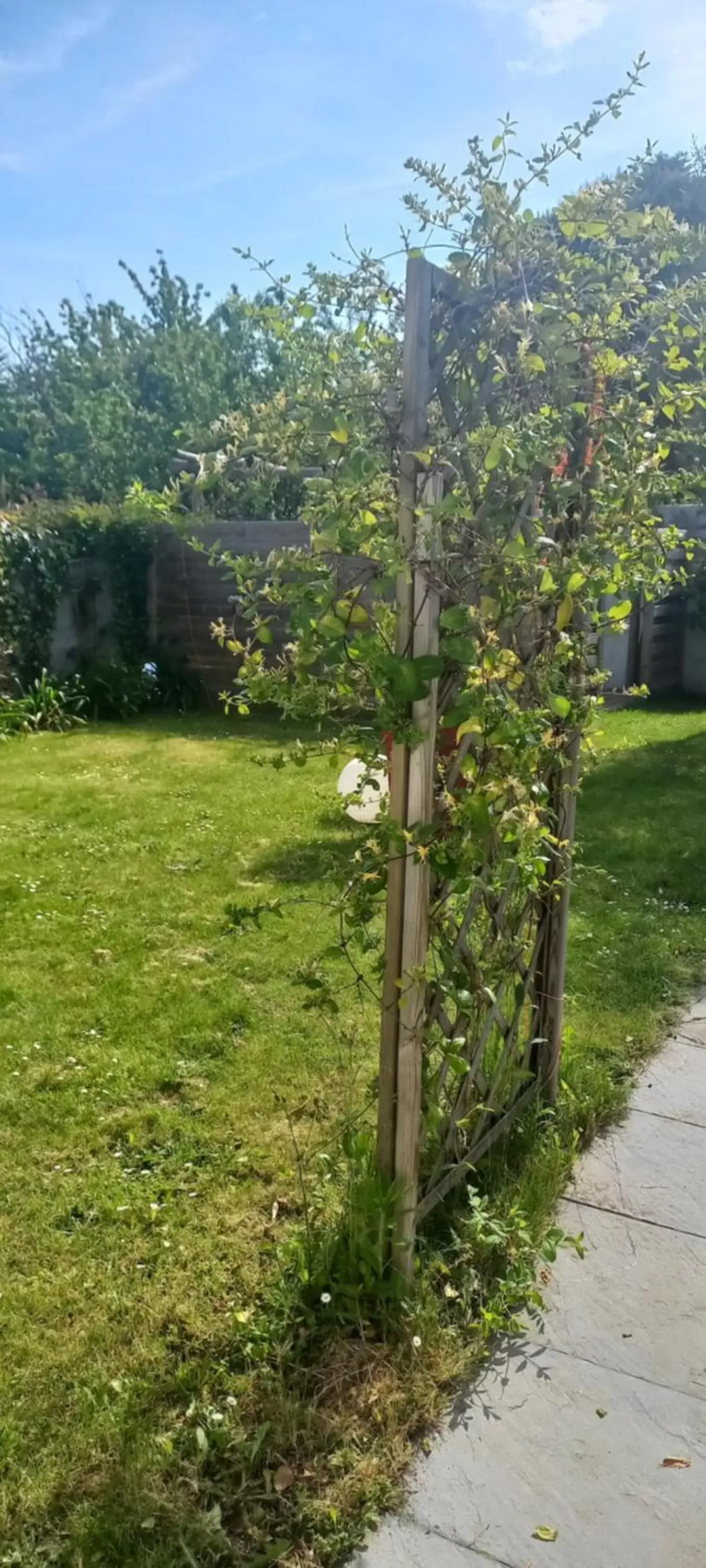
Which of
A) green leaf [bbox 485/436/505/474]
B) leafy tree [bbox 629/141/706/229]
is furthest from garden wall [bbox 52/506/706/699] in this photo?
leafy tree [bbox 629/141/706/229]

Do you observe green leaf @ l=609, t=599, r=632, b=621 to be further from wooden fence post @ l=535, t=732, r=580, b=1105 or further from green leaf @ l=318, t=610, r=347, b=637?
green leaf @ l=318, t=610, r=347, b=637

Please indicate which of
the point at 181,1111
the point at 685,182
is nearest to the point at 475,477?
the point at 181,1111

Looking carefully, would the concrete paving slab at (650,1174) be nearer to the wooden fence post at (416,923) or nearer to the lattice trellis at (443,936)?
the lattice trellis at (443,936)

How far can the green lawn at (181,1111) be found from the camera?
1796 millimetres

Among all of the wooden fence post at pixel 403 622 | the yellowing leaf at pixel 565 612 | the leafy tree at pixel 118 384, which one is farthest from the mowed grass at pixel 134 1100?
the leafy tree at pixel 118 384

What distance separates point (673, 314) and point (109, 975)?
282cm

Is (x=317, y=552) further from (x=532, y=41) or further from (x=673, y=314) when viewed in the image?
(x=532, y=41)

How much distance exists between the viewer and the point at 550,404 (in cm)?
195

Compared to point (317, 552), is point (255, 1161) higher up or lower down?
lower down

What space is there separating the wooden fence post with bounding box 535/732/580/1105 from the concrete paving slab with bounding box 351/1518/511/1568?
1253mm

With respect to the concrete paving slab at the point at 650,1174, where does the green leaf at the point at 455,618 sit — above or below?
above

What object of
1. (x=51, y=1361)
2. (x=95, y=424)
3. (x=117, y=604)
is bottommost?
(x=51, y=1361)

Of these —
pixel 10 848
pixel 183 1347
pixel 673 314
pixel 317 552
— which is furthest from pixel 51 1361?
pixel 10 848

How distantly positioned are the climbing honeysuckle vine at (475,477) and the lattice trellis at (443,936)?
0.01 m
